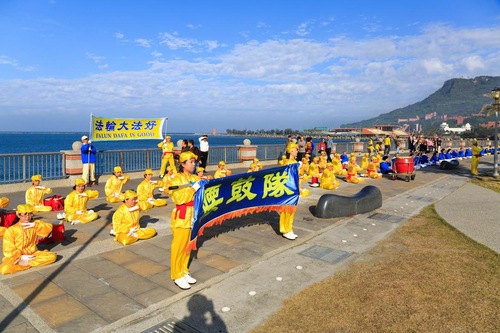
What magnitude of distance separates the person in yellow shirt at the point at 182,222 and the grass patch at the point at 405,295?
4.90 feet

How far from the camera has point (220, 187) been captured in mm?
5645

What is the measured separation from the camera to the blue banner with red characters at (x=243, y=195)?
5182 mm

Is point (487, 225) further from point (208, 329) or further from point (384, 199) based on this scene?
point (208, 329)

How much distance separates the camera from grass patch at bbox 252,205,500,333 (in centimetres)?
394

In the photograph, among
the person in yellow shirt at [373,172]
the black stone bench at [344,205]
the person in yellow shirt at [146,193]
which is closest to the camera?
the black stone bench at [344,205]

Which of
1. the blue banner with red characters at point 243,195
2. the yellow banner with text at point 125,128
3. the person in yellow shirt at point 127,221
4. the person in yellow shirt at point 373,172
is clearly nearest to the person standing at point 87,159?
the yellow banner with text at point 125,128

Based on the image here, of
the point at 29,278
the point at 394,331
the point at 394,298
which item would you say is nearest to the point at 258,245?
the point at 394,298

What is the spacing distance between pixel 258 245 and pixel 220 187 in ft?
5.62

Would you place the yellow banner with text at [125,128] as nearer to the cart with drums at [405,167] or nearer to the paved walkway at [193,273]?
the paved walkway at [193,273]

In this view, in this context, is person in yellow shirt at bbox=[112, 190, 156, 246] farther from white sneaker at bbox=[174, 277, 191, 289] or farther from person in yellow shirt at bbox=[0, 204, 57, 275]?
white sneaker at bbox=[174, 277, 191, 289]

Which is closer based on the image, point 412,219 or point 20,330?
point 20,330

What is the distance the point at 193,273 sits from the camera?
17.5ft

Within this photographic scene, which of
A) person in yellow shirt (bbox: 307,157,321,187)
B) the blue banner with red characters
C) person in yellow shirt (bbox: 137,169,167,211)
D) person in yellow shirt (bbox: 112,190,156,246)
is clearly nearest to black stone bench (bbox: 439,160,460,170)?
person in yellow shirt (bbox: 307,157,321,187)

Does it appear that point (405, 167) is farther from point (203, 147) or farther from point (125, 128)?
point (125, 128)
